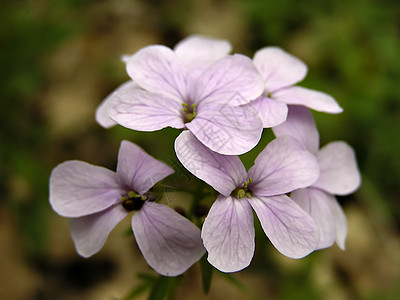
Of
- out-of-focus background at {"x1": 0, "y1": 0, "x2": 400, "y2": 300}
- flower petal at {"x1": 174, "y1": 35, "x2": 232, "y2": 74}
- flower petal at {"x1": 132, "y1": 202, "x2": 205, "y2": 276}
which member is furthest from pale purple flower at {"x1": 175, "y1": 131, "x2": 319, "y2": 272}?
out-of-focus background at {"x1": 0, "y1": 0, "x2": 400, "y2": 300}

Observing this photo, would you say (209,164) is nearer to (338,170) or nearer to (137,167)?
(137,167)

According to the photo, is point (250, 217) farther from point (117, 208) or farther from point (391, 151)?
point (391, 151)

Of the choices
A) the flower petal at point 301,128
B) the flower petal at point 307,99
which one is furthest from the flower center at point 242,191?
the flower petal at point 307,99

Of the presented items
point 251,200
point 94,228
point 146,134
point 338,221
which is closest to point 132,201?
point 94,228

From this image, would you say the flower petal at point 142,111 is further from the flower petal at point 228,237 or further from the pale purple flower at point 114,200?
the flower petal at point 228,237

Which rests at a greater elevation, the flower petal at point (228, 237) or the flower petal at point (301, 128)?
the flower petal at point (301, 128)

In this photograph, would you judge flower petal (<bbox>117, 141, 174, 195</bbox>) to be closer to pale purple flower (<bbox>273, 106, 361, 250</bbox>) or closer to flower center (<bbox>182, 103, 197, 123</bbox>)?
flower center (<bbox>182, 103, 197, 123</bbox>)
